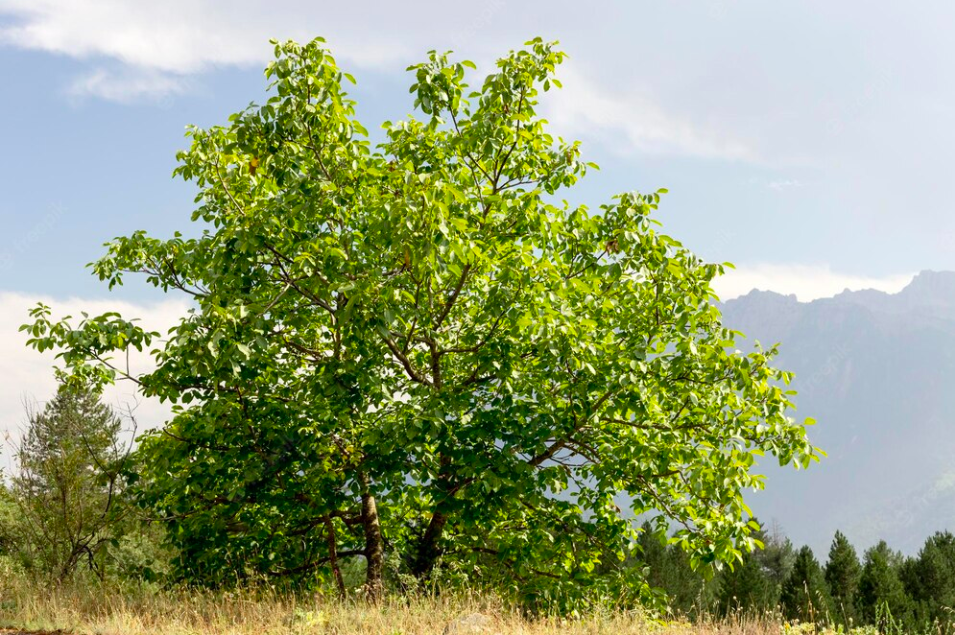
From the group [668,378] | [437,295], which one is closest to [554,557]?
[668,378]

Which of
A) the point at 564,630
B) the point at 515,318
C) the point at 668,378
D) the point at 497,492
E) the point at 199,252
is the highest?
the point at 199,252

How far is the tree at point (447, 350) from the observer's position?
447 inches

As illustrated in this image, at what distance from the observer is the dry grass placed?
895cm

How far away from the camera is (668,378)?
11.9 meters

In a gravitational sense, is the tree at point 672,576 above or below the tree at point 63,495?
below

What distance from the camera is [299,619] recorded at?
9367 millimetres

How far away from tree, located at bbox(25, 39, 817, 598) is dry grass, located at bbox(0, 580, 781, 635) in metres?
1.69

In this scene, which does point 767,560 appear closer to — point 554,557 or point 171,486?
point 554,557

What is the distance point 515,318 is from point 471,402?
2.45 metres

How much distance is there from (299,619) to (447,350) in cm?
524

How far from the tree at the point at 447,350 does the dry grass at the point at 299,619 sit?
5.54ft

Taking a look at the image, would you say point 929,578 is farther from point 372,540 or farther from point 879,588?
point 372,540

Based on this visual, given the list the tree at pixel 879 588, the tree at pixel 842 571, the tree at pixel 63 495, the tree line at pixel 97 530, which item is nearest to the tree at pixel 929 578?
the tree at pixel 842 571

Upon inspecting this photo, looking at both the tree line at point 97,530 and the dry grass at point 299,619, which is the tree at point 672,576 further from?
the dry grass at point 299,619
